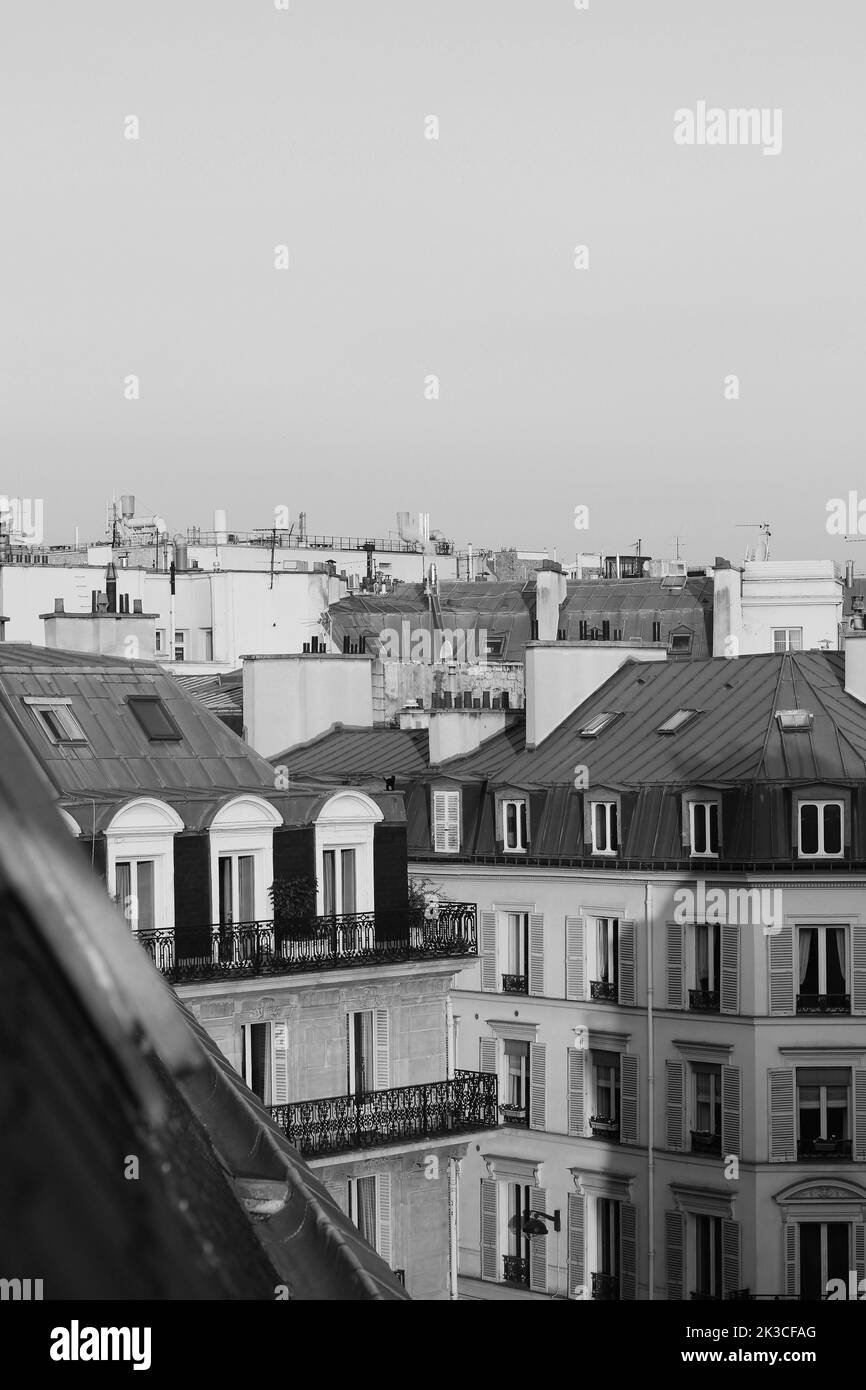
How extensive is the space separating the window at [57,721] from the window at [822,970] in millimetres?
14372

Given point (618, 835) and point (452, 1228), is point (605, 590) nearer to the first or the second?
point (618, 835)

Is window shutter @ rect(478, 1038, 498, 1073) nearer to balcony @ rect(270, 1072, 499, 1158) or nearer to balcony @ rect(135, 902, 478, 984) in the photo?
balcony @ rect(270, 1072, 499, 1158)

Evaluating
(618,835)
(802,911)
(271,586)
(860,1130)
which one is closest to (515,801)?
(618,835)

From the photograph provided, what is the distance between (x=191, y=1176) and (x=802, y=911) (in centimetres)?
3535

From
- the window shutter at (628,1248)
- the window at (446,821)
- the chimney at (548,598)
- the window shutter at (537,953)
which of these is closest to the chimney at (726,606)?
the chimney at (548,598)

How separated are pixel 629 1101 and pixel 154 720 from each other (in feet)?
42.9

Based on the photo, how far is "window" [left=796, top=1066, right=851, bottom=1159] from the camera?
117ft

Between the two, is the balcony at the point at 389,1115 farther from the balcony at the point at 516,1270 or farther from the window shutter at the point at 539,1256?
the balcony at the point at 516,1270

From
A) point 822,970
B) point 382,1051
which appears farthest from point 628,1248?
point 382,1051

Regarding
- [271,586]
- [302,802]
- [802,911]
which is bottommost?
[802,911]

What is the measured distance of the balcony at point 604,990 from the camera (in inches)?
1519

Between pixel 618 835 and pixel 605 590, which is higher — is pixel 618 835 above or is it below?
below

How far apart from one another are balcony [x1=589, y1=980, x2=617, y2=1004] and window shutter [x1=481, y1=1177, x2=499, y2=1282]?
14.6 ft

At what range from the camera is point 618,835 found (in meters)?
38.8
